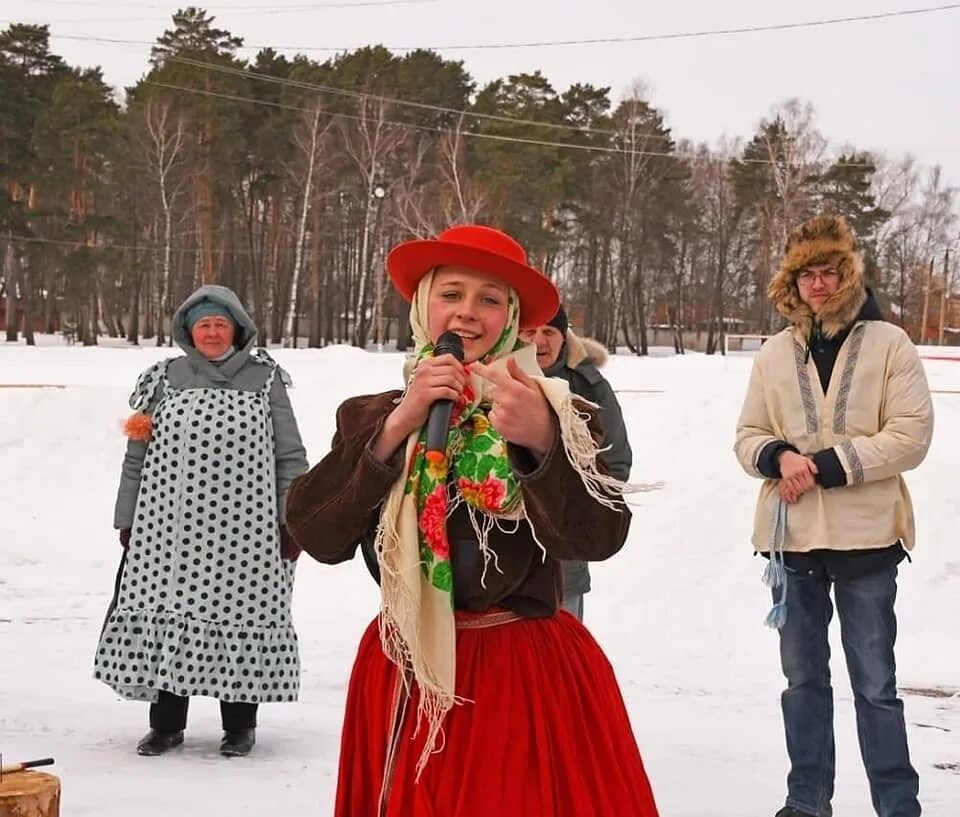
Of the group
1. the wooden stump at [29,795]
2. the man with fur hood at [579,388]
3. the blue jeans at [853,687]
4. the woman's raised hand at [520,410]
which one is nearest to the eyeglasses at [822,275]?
the man with fur hood at [579,388]

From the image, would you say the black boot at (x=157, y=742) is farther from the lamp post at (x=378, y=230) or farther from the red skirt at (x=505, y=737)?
the lamp post at (x=378, y=230)

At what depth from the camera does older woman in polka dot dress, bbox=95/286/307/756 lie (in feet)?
17.1

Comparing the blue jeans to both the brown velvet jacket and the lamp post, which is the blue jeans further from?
the lamp post

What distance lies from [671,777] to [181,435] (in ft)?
7.33

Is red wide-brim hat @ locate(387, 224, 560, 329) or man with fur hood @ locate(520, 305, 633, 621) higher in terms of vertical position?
red wide-brim hat @ locate(387, 224, 560, 329)

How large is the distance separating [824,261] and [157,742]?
2.99m

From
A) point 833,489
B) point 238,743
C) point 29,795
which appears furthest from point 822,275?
point 29,795

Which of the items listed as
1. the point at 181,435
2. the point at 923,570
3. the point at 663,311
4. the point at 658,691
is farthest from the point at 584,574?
the point at 663,311

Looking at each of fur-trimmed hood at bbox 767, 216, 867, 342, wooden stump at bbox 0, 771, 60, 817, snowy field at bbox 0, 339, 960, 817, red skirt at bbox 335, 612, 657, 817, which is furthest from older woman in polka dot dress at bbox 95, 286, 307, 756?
red skirt at bbox 335, 612, 657, 817

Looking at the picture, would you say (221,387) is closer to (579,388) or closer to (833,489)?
(579,388)

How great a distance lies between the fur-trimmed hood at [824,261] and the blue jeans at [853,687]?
0.80 meters

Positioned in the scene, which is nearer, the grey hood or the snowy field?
the snowy field

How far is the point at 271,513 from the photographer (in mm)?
→ 5375

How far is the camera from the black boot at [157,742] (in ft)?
17.0
